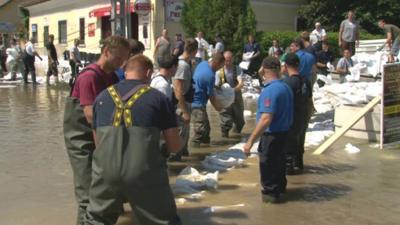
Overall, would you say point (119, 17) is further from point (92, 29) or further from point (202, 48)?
point (92, 29)

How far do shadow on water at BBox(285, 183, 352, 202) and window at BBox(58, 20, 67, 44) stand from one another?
1247 inches

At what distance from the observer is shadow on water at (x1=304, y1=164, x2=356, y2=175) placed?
26.3ft

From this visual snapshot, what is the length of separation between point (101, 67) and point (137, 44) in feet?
5.54

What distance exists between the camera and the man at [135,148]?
406cm

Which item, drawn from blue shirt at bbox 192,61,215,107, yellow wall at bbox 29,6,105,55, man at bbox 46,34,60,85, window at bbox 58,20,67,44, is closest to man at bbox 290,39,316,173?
blue shirt at bbox 192,61,215,107

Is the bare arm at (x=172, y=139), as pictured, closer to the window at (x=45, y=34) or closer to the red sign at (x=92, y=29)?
the red sign at (x=92, y=29)

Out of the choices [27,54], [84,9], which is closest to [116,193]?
[27,54]

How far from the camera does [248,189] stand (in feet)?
23.1

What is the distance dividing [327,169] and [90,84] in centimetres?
426

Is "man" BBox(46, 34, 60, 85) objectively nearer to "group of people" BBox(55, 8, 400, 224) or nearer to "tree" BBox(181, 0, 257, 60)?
"tree" BBox(181, 0, 257, 60)

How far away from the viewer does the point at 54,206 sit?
20.9 feet

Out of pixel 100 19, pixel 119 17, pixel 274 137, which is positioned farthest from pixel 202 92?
pixel 100 19

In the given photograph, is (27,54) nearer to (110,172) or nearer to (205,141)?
(205,141)

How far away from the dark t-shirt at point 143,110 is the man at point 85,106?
0.77m
